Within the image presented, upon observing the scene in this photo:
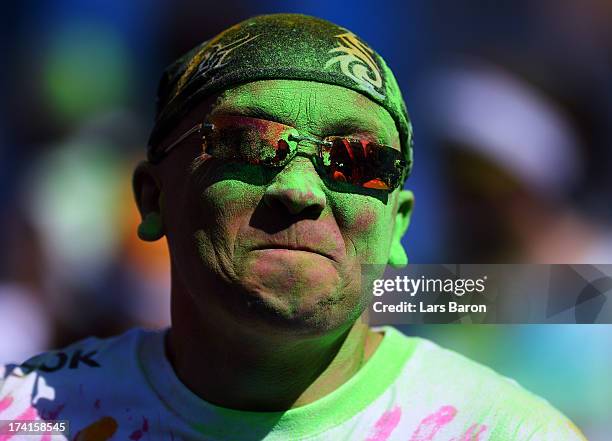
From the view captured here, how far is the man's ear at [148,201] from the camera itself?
7.70ft

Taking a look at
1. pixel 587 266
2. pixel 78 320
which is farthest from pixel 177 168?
pixel 78 320

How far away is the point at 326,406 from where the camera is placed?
7.04 feet

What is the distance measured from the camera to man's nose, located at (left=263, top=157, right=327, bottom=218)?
1896 mm

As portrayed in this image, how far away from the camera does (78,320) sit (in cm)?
527

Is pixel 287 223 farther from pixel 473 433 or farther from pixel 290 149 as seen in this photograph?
pixel 473 433

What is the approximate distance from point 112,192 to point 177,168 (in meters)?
3.46

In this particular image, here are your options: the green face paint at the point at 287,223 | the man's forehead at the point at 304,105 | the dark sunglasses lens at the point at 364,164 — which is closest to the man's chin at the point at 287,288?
the green face paint at the point at 287,223

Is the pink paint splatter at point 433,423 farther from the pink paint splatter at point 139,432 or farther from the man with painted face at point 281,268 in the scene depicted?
the pink paint splatter at point 139,432

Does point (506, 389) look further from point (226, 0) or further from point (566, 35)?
point (226, 0)

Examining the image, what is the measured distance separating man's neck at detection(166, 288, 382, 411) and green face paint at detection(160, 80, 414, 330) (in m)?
0.15

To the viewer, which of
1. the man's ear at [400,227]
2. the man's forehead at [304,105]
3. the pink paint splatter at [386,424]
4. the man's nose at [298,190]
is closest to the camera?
the man's nose at [298,190]

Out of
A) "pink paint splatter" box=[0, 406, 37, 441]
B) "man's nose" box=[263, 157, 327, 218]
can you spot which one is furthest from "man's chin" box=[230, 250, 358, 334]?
"pink paint splatter" box=[0, 406, 37, 441]

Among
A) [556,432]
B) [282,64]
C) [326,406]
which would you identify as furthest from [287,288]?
[556,432]

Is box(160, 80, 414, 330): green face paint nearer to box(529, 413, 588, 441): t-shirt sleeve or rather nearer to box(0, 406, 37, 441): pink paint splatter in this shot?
box(529, 413, 588, 441): t-shirt sleeve
